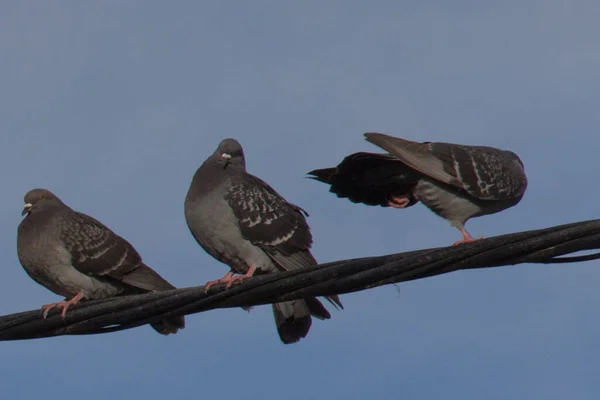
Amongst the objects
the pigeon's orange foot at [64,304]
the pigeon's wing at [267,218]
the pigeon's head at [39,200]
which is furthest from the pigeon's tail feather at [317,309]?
the pigeon's head at [39,200]

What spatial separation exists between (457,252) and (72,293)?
4.98 metres

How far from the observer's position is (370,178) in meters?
A: 9.71

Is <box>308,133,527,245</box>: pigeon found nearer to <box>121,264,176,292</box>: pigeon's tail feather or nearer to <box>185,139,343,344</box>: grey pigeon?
<box>185,139,343,344</box>: grey pigeon

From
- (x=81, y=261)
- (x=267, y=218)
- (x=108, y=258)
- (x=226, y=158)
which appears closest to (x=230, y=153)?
(x=226, y=158)

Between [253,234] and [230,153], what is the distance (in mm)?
1483

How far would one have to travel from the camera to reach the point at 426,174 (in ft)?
31.5

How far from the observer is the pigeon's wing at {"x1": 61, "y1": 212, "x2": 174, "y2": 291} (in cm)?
1023

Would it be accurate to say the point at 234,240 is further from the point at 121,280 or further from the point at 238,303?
the point at 238,303

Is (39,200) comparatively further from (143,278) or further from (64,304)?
(64,304)

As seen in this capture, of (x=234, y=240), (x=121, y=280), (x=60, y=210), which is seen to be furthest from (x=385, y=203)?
(x=60, y=210)

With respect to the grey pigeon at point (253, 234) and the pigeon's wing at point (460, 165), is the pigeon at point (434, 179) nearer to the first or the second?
the pigeon's wing at point (460, 165)

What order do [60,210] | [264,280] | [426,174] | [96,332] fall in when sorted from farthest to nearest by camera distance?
[60,210] < [426,174] < [96,332] < [264,280]

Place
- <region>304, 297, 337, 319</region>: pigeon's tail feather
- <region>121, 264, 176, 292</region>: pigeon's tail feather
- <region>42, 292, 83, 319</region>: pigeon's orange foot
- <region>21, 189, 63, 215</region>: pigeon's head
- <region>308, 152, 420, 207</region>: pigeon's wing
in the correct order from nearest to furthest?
<region>42, 292, 83, 319</region>: pigeon's orange foot < <region>308, 152, 420, 207</region>: pigeon's wing < <region>304, 297, 337, 319</region>: pigeon's tail feather < <region>121, 264, 176, 292</region>: pigeon's tail feather < <region>21, 189, 63, 215</region>: pigeon's head

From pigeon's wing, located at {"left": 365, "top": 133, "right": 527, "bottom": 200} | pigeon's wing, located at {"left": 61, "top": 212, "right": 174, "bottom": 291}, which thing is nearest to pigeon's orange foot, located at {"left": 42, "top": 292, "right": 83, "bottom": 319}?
pigeon's wing, located at {"left": 61, "top": 212, "right": 174, "bottom": 291}
